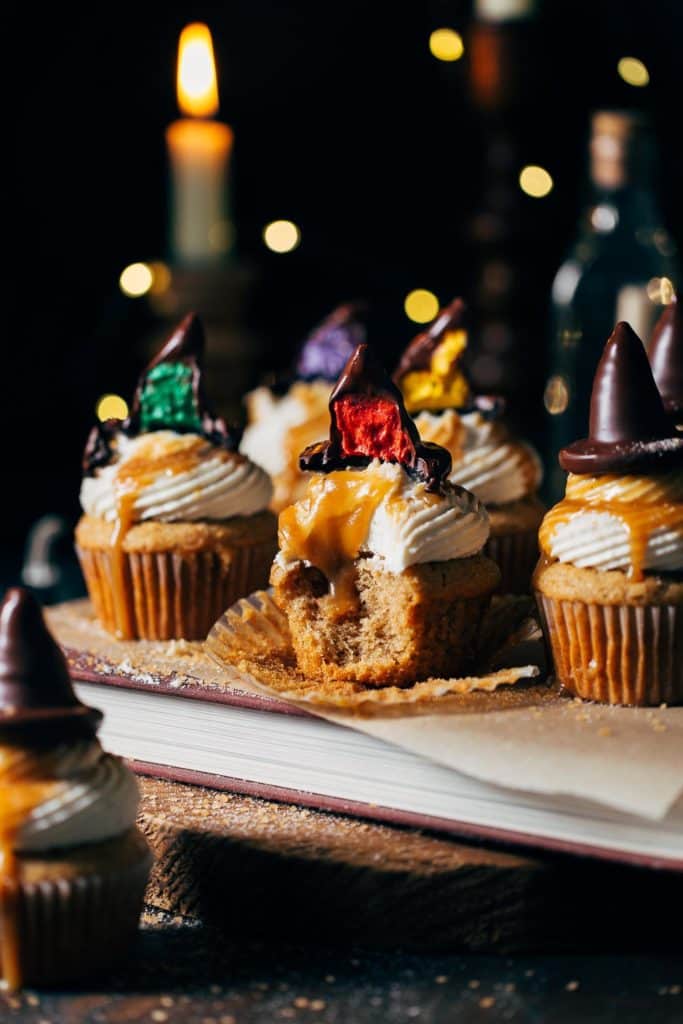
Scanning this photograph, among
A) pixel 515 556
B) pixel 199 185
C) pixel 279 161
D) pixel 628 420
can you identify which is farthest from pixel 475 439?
pixel 279 161

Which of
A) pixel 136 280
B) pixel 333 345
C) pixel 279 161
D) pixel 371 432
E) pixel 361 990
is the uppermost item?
pixel 279 161

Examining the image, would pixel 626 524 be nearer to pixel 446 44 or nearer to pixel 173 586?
pixel 173 586

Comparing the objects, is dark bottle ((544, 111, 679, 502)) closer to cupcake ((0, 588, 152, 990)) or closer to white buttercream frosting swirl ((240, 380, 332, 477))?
white buttercream frosting swirl ((240, 380, 332, 477))

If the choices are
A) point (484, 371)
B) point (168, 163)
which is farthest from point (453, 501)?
point (168, 163)

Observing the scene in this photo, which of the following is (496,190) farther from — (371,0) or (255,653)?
(255,653)

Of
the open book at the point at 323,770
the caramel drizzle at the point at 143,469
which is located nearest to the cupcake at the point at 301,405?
the caramel drizzle at the point at 143,469

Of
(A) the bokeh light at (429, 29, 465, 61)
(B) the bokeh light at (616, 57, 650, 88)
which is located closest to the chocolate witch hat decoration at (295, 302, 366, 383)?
(B) the bokeh light at (616, 57, 650, 88)
